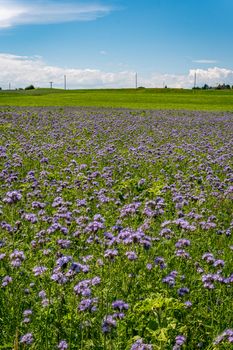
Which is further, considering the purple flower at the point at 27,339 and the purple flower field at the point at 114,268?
the purple flower field at the point at 114,268

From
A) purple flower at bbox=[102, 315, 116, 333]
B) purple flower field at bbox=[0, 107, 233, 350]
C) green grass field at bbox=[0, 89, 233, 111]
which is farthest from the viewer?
green grass field at bbox=[0, 89, 233, 111]

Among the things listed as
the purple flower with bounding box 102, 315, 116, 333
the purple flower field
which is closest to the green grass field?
the purple flower field

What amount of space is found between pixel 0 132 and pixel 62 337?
14820mm

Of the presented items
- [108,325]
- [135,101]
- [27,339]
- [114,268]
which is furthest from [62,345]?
[135,101]

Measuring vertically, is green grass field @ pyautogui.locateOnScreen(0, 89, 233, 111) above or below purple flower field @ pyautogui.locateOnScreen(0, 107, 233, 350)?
above

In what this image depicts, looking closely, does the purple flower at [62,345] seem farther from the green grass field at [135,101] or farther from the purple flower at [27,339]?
the green grass field at [135,101]

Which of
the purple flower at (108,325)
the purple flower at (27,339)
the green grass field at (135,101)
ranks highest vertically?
the green grass field at (135,101)

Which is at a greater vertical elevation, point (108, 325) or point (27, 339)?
point (108, 325)

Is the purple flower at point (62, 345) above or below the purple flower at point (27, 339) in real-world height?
below

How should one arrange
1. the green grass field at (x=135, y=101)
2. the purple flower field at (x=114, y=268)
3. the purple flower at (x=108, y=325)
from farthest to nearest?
the green grass field at (x=135, y=101) < the purple flower field at (x=114, y=268) < the purple flower at (x=108, y=325)

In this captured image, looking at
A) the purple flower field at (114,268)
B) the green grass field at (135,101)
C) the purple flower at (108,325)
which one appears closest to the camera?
the purple flower at (108,325)

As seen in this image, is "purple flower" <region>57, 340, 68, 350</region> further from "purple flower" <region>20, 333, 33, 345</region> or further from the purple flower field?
"purple flower" <region>20, 333, 33, 345</region>

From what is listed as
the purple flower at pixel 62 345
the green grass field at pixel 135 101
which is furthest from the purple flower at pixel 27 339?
the green grass field at pixel 135 101

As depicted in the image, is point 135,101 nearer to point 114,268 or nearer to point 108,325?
point 114,268
